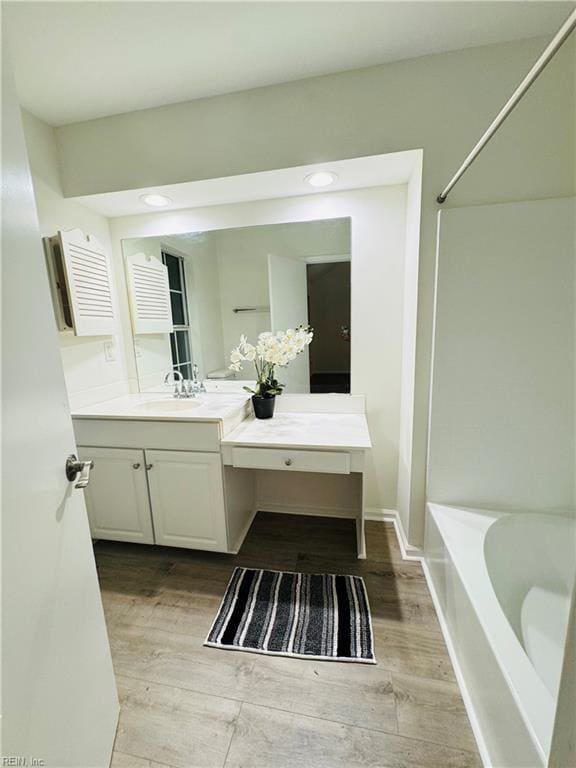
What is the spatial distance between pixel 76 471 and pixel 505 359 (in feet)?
5.62

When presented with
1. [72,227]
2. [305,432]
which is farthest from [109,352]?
[305,432]

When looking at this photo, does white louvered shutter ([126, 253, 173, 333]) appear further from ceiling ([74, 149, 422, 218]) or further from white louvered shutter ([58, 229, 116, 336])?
ceiling ([74, 149, 422, 218])

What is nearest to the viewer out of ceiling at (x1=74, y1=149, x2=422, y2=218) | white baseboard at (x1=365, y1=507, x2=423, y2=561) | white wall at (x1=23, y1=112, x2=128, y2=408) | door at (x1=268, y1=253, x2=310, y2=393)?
ceiling at (x1=74, y1=149, x2=422, y2=218)

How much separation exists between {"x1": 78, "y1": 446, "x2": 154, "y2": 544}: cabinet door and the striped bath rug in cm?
64

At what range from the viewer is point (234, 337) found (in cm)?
215

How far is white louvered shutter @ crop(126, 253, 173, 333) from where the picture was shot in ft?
7.20

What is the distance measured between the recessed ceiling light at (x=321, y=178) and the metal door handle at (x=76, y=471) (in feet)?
5.39

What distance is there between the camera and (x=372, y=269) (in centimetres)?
187

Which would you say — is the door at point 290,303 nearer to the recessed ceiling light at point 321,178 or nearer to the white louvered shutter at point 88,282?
the recessed ceiling light at point 321,178

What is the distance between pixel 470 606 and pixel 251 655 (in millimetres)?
875

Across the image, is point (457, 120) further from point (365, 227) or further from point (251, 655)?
point (251, 655)

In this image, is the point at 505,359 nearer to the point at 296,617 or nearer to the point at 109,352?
the point at 296,617

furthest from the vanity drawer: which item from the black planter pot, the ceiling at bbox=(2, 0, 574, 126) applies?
the ceiling at bbox=(2, 0, 574, 126)

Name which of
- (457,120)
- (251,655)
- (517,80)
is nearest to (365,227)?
(457,120)
